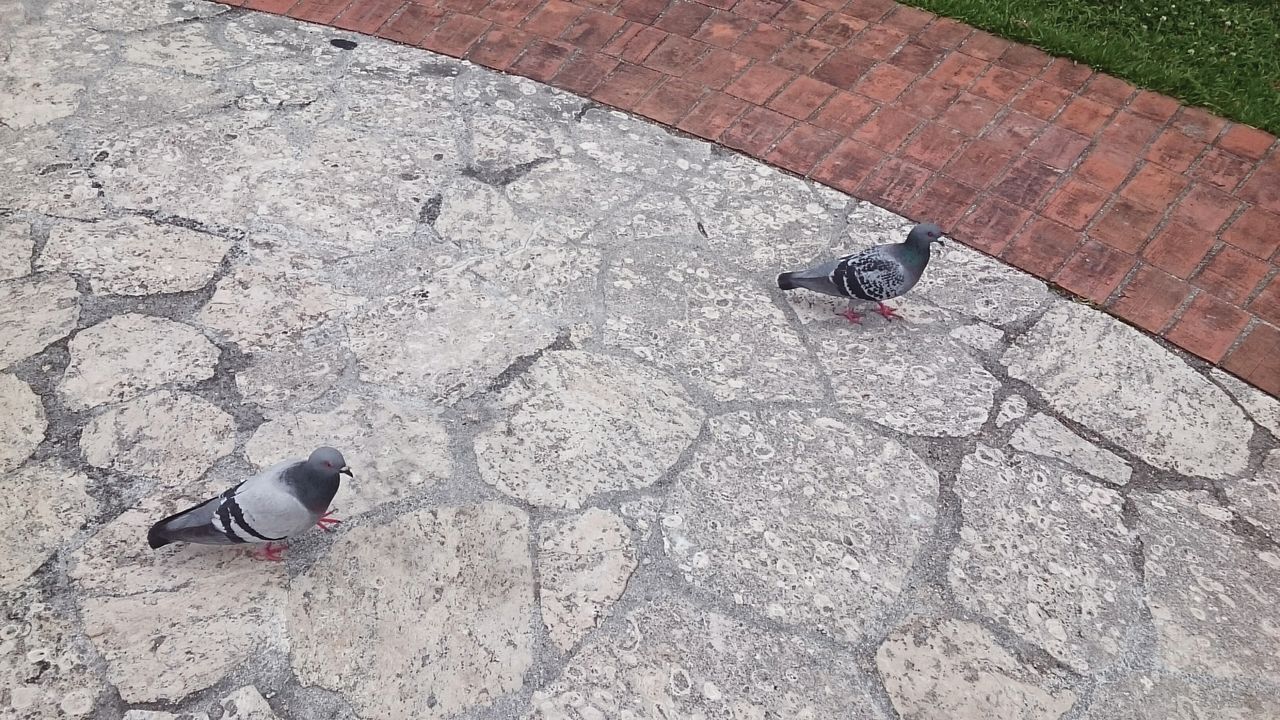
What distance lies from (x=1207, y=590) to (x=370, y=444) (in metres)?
2.39

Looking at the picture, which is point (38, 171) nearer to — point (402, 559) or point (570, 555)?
point (402, 559)

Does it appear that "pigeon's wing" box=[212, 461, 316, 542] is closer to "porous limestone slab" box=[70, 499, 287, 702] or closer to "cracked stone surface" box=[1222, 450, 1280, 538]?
"porous limestone slab" box=[70, 499, 287, 702]

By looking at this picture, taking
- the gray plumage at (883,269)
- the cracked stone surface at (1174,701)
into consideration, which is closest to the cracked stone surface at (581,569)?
the gray plumage at (883,269)

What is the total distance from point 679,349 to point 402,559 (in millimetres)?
1146

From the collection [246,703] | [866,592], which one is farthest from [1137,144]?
[246,703]

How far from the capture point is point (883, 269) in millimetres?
3367

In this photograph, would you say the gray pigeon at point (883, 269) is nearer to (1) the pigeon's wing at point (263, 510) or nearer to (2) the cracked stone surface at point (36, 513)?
(1) the pigeon's wing at point (263, 510)

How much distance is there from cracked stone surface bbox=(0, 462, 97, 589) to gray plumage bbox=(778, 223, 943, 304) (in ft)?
7.59

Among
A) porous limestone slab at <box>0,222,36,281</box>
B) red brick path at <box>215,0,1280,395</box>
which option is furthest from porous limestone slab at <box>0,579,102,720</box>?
red brick path at <box>215,0,1280,395</box>

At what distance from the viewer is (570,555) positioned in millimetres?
2822

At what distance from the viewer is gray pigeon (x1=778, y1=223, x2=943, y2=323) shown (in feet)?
11.0

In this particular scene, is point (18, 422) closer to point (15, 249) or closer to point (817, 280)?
point (15, 249)

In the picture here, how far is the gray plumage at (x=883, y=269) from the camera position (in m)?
3.36

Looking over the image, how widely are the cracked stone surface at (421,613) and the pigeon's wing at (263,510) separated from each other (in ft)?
0.69
